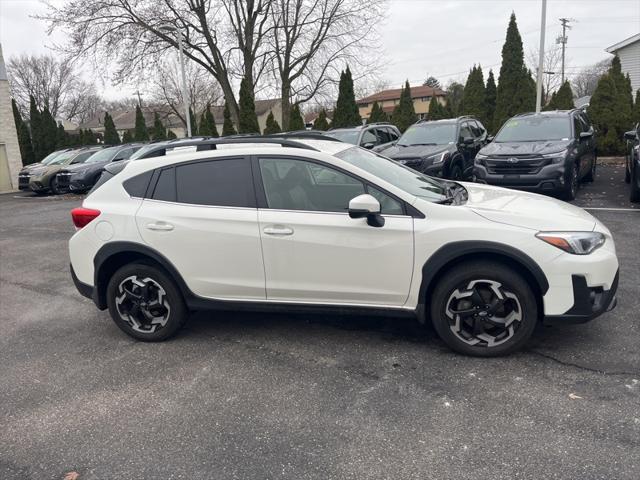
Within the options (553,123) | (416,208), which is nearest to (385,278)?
(416,208)

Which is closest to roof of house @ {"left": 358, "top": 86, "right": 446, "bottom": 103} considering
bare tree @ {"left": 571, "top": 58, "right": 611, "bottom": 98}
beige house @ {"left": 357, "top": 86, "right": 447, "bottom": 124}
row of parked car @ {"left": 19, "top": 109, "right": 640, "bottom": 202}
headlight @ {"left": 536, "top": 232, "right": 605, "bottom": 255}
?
beige house @ {"left": 357, "top": 86, "right": 447, "bottom": 124}

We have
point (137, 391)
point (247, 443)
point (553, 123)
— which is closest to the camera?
point (247, 443)

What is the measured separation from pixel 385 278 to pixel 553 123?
27.2ft

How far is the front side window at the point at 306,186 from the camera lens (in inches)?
151

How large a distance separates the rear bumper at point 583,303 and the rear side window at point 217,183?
2397mm

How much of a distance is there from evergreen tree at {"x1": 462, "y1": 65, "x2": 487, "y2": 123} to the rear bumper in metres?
23.0

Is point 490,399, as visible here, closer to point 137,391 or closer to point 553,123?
point 137,391

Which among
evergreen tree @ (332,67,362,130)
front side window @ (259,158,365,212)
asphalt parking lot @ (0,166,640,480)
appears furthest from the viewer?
evergreen tree @ (332,67,362,130)

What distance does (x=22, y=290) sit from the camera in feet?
21.0

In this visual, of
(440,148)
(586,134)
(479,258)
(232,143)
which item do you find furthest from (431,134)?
(479,258)

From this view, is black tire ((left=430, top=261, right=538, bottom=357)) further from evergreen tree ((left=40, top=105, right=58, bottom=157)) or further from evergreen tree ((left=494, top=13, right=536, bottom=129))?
evergreen tree ((left=40, top=105, right=58, bottom=157))

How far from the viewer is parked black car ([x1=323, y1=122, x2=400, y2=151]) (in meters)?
12.5

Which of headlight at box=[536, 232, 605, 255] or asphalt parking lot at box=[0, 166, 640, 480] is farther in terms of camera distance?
headlight at box=[536, 232, 605, 255]

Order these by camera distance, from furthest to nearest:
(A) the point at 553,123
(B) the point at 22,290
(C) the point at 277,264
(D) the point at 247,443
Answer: (A) the point at 553,123 < (B) the point at 22,290 < (C) the point at 277,264 < (D) the point at 247,443
